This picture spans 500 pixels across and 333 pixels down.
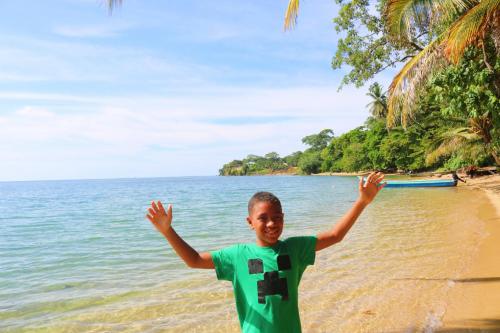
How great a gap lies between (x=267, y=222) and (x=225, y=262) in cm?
34

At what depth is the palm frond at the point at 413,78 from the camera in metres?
9.67

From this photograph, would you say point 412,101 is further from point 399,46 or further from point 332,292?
point 399,46

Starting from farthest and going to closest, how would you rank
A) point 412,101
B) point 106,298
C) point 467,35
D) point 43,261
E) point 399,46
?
point 399,46, point 43,261, point 412,101, point 467,35, point 106,298

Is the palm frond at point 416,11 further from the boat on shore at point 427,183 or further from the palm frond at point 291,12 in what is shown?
the boat on shore at point 427,183

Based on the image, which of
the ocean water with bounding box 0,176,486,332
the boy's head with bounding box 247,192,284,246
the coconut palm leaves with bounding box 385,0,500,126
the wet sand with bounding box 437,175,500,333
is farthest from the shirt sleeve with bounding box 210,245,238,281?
the coconut palm leaves with bounding box 385,0,500,126

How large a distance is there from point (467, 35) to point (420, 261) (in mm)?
4287

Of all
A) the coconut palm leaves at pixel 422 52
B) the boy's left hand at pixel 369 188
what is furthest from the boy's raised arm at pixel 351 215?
the coconut palm leaves at pixel 422 52

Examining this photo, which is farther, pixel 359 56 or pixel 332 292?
pixel 359 56

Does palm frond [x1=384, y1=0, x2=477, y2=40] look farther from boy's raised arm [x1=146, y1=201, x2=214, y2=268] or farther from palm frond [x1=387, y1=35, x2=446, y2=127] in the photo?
boy's raised arm [x1=146, y1=201, x2=214, y2=268]

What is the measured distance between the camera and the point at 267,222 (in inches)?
91.4

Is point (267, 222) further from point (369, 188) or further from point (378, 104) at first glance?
point (378, 104)

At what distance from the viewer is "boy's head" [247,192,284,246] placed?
230cm

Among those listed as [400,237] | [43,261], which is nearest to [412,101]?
[400,237]

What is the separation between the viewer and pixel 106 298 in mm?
6680
